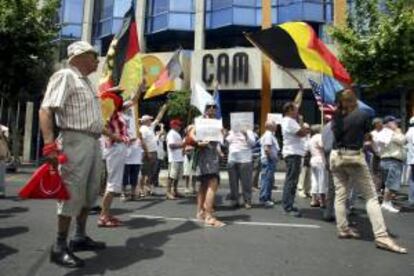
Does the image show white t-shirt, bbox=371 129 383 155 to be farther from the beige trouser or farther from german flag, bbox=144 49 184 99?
german flag, bbox=144 49 184 99

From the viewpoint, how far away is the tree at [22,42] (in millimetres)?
23969

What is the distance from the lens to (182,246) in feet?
21.8

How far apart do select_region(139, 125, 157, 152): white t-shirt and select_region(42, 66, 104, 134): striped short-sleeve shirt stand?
20.6ft

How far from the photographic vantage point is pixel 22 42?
2436 cm

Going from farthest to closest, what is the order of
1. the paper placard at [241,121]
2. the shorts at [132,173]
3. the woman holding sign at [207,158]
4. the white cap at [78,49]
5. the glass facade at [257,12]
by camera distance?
the glass facade at [257,12] → the shorts at [132,173] → the paper placard at [241,121] → the woman holding sign at [207,158] → the white cap at [78,49]

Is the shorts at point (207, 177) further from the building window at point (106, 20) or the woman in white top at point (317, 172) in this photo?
the building window at point (106, 20)

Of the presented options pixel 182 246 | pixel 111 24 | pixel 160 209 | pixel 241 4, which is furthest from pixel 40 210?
pixel 111 24

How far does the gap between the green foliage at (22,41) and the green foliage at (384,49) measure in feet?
39.1

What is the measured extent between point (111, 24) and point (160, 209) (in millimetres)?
24144

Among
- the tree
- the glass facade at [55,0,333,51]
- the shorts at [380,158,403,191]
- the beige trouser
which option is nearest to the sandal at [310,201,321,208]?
the shorts at [380,158,403,191]

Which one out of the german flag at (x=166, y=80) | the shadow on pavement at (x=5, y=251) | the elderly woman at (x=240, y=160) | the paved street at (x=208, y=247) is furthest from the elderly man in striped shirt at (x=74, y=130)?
the german flag at (x=166, y=80)

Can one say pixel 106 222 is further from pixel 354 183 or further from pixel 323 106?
pixel 323 106

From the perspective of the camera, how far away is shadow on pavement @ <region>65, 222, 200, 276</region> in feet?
18.4

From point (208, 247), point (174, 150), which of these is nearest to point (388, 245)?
point (208, 247)
